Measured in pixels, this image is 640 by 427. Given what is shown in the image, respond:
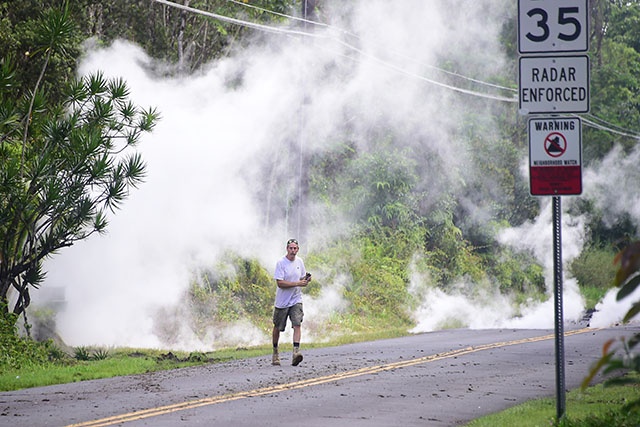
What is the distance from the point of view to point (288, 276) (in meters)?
14.2

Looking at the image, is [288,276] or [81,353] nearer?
[288,276]

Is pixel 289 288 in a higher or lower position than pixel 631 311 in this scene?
higher

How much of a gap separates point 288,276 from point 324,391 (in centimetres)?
322

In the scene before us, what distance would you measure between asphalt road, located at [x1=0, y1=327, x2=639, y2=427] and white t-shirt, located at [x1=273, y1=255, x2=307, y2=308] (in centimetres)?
82

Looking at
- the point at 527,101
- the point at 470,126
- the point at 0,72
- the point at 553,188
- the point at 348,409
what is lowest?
the point at 348,409

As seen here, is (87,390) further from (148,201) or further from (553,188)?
(148,201)

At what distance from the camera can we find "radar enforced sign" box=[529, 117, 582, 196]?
8430 mm

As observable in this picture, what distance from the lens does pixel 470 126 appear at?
30.0m

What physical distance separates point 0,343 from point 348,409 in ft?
19.2

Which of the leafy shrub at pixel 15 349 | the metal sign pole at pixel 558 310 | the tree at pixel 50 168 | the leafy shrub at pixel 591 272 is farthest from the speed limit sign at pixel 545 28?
the leafy shrub at pixel 591 272

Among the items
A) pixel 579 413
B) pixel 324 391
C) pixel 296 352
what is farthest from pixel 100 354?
pixel 579 413

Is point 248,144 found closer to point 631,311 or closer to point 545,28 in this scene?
point 545,28

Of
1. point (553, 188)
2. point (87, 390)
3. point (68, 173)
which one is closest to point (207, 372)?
point (87, 390)

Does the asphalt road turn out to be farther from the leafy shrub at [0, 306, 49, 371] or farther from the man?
the leafy shrub at [0, 306, 49, 371]
